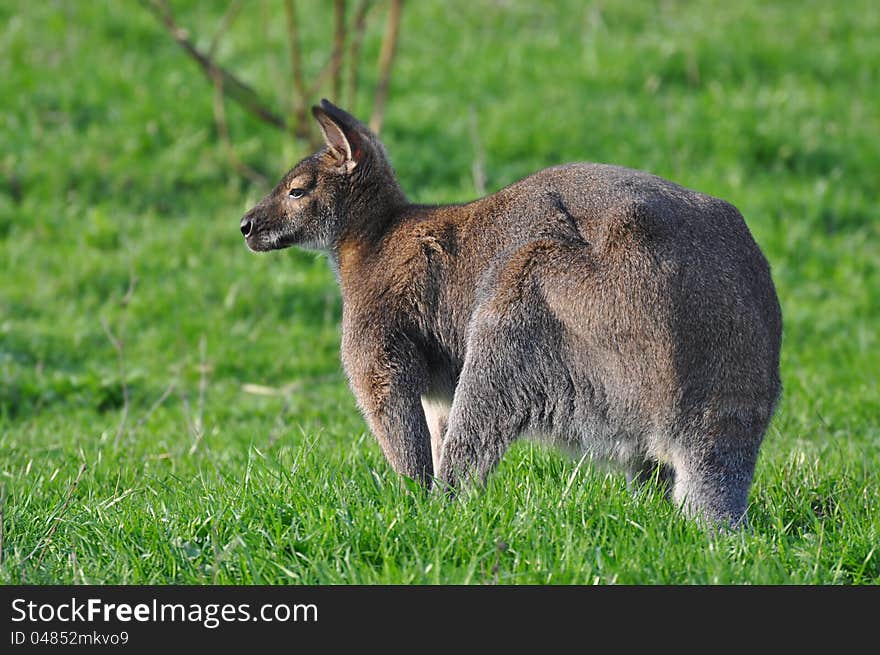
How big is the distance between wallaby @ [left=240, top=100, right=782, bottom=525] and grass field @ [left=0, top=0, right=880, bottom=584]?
223 millimetres

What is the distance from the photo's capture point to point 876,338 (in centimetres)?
891

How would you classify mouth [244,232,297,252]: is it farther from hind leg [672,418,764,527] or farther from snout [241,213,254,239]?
hind leg [672,418,764,527]

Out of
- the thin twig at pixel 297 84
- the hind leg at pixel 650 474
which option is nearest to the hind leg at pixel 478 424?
the hind leg at pixel 650 474

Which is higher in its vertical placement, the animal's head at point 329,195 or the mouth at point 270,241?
the animal's head at point 329,195

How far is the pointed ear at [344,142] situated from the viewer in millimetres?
5527

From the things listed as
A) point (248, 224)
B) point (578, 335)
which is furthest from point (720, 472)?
point (248, 224)

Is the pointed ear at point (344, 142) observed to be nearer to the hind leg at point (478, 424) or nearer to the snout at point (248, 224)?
the snout at point (248, 224)

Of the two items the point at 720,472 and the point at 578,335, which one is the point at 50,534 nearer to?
the point at 578,335

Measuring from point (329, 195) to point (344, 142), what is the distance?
246mm

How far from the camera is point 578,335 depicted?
15.2ft

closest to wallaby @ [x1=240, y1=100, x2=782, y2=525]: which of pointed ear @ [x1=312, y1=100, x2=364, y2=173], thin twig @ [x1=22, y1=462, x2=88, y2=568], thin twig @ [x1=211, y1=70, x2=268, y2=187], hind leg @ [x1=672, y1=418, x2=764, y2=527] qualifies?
hind leg @ [x1=672, y1=418, x2=764, y2=527]
